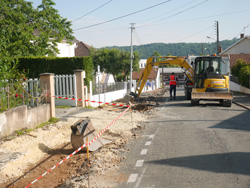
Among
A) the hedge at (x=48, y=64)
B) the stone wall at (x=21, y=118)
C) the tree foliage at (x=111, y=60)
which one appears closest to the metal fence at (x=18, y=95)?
the stone wall at (x=21, y=118)

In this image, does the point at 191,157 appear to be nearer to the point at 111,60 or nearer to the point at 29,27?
the point at 29,27

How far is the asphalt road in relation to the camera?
18.6 feet

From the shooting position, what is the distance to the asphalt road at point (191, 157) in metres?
5.66

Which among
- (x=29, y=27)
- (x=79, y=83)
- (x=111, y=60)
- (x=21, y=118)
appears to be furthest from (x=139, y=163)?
(x=111, y=60)

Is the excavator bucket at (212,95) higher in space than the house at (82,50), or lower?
lower

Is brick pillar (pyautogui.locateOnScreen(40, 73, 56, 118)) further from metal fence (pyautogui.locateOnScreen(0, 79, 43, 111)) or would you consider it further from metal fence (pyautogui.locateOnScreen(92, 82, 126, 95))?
metal fence (pyautogui.locateOnScreen(92, 82, 126, 95))

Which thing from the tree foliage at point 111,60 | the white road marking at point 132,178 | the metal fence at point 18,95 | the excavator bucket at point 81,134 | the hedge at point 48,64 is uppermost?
A: the tree foliage at point 111,60

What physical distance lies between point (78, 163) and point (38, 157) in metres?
1.40

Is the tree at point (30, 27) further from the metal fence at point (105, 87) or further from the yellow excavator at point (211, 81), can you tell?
the yellow excavator at point (211, 81)

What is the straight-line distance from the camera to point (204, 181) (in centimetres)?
561

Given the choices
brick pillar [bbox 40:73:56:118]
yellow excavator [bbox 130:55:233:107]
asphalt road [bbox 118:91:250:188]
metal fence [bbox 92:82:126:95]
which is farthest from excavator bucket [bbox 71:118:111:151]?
yellow excavator [bbox 130:55:233:107]

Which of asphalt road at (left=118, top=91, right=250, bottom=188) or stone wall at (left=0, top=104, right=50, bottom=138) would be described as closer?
asphalt road at (left=118, top=91, right=250, bottom=188)

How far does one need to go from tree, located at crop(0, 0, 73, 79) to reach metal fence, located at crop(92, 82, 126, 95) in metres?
4.63

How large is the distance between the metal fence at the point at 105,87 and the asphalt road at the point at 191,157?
926cm
